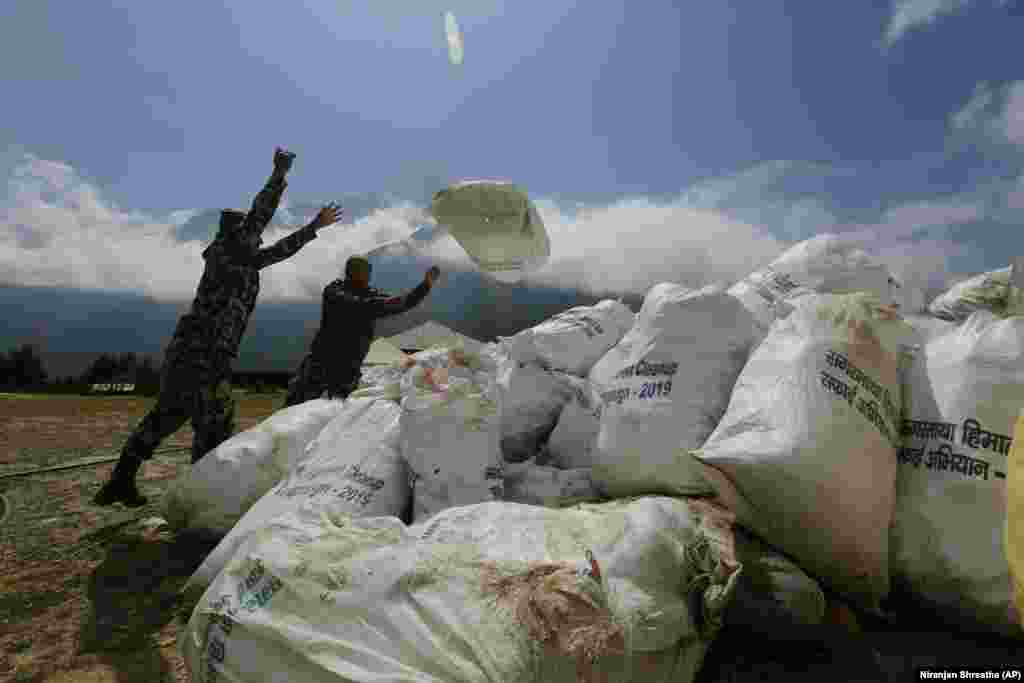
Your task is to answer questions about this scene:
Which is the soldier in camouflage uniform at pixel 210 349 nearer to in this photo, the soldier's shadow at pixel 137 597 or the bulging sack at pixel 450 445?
the soldier's shadow at pixel 137 597

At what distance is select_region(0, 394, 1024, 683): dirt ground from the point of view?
104 centimetres

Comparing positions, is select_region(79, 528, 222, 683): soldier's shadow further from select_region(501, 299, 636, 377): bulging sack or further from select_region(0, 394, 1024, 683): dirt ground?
select_region(501, 299, 636, 377): bulging sack

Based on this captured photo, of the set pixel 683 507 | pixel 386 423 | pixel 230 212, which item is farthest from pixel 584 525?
pixel 230 212

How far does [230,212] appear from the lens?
3.02 metres

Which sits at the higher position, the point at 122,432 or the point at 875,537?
the point at 875,537

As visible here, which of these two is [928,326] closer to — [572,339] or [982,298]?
[982,298]

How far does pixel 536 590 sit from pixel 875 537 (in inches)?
29.3

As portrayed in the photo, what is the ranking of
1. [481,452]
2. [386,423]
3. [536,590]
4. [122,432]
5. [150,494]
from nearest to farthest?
[536,590] < [481,452] < [386,423] < [150,494] < [122,432]

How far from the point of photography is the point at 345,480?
1.52 metres

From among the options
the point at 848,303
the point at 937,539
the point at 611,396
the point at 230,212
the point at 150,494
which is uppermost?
the point at 230,212

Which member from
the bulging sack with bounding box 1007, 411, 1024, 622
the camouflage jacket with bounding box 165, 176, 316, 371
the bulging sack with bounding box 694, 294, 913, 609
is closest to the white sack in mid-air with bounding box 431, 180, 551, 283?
the camouflage jacket with bounding box 165, 176, 316, 371

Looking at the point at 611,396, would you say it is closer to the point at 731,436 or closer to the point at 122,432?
the point at 731,436

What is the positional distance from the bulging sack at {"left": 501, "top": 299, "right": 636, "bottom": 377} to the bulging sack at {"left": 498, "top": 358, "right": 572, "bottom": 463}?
7 centimetres

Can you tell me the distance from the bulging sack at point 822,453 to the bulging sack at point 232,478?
1436 mm
